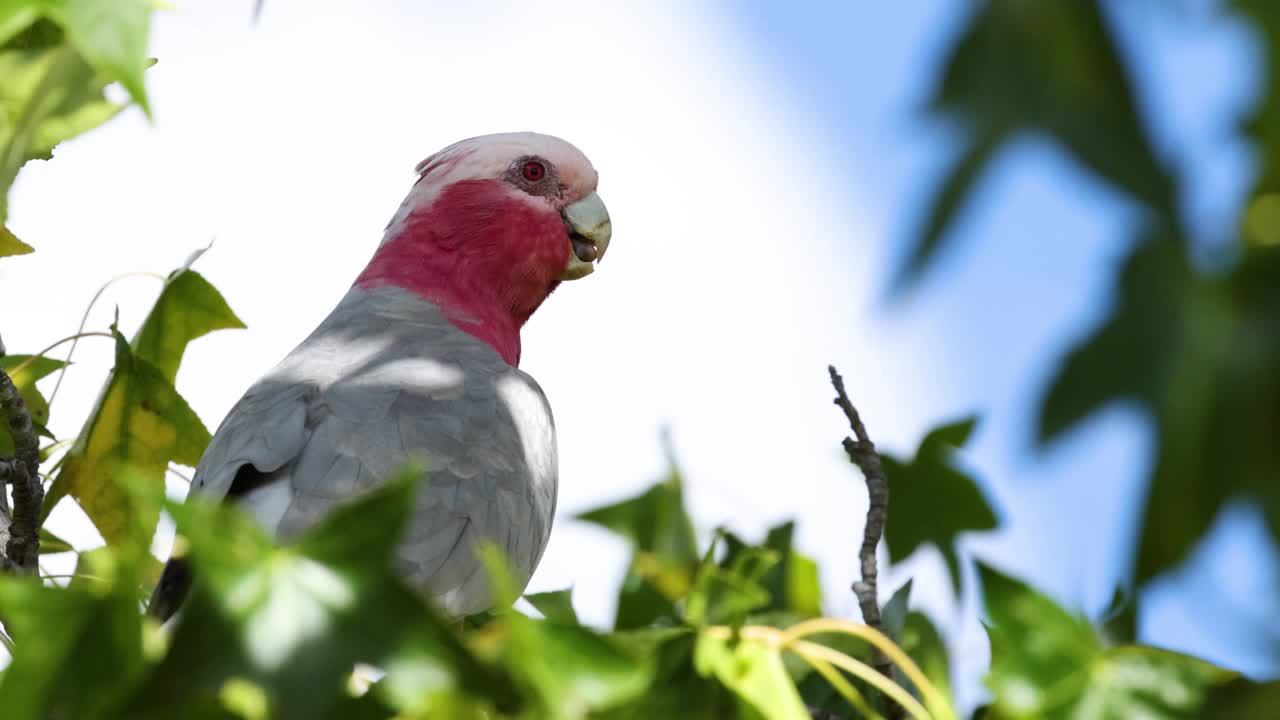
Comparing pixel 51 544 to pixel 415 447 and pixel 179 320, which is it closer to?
pixel 179 320

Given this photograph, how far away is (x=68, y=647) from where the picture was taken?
3.45ft

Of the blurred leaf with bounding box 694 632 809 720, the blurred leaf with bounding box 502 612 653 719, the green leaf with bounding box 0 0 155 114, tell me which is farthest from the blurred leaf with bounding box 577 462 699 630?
the green leaf with bounding box 0 0 155 114

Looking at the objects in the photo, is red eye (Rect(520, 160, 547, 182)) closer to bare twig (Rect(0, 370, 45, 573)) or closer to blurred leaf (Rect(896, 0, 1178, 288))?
bare twig (Rect(0, 370, 45, 573))

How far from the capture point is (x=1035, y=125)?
1.91ft

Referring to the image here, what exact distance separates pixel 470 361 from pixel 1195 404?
8.84ft

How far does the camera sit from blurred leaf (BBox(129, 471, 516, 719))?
0.95 metres

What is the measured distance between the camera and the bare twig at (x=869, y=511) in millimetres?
1527

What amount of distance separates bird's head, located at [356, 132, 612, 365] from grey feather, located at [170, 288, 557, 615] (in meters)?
0.62

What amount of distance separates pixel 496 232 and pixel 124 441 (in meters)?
1.62

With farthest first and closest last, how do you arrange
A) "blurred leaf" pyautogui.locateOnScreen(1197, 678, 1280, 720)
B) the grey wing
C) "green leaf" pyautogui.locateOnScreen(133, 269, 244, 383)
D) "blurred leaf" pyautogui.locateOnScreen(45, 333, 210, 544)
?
1. "green leaf" pyautogui.locateOnScreen(133, 269, 244, 383)
2. "blurred leaf" pyautogui.locateOnScreen(45, 333, 210, 544)
3. the grey wing
4. "blurred leaf" pyautogui.locateOnScreen(1197, 678, 1280, 720)

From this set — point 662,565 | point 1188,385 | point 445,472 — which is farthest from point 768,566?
point 445,472

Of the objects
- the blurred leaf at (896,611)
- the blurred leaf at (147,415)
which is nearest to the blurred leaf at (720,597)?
the blurred leaf at (896,611)

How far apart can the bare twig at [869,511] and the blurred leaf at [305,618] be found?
672 mm

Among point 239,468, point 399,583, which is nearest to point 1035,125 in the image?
point 399,583
